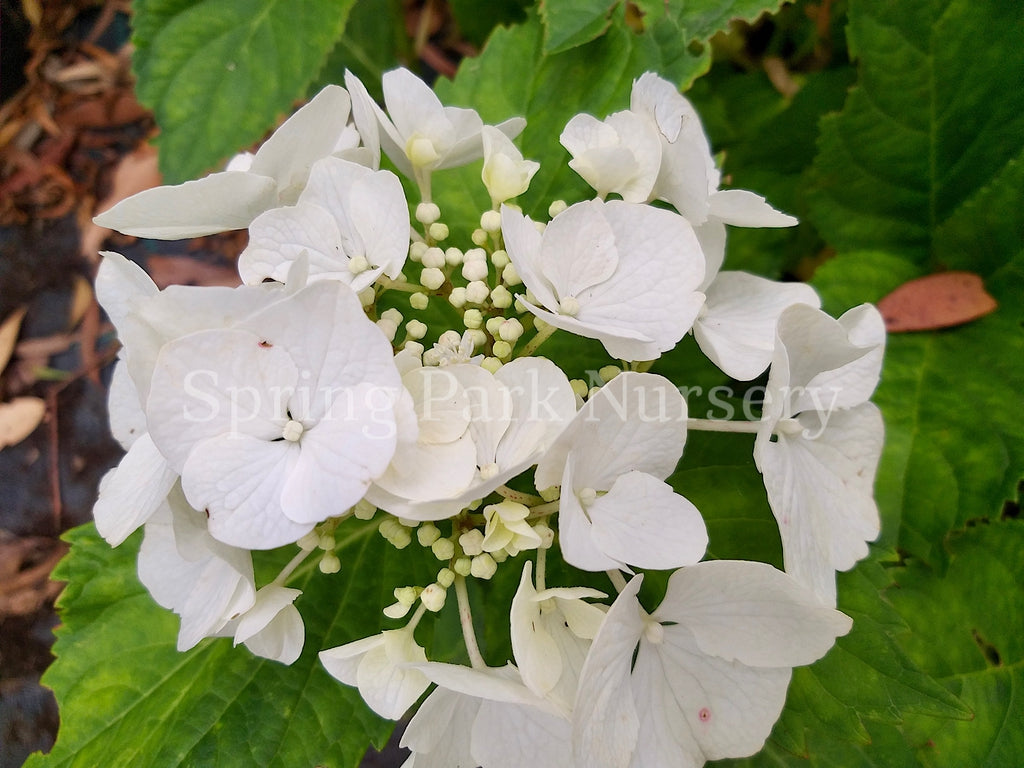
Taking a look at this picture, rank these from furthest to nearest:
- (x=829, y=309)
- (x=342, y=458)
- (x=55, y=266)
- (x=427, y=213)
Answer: (x=55, y=266) < (x=829, y=309) < (x=427, y=213) < (x=342, y=458)

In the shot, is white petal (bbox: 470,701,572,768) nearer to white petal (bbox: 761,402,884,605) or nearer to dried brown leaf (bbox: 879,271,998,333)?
white petal (bbox: 761,402,884,605)

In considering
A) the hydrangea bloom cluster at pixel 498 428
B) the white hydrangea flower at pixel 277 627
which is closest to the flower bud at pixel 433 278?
the hydrangea bloom cluster at pixel 498 428

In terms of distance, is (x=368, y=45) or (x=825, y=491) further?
(x=368, y=45)

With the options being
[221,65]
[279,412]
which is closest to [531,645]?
[279,412]

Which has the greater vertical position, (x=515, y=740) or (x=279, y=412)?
(x=279, y=412)

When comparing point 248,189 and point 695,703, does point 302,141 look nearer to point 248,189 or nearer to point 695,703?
point 248,189

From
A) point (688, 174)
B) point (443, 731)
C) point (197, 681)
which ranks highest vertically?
point (688, 174)


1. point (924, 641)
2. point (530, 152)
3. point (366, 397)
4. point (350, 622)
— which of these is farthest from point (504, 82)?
point (924, 641)
